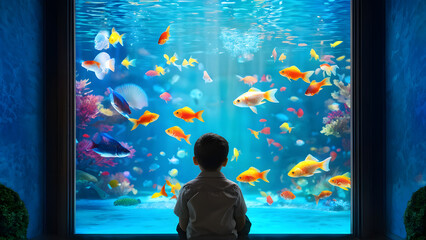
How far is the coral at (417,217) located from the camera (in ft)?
7.68

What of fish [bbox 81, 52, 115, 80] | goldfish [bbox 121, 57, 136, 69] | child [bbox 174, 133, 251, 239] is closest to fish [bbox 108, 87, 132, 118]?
fish [bbox 81, 52, 115, 80]

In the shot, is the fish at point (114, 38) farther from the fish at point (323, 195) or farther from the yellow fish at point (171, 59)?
the fish at point (323, 195)

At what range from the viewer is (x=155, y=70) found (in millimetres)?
4867

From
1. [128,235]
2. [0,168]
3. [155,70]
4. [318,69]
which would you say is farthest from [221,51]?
[0,168]

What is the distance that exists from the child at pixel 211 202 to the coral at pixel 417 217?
1.26 m

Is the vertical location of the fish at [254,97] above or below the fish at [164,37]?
below

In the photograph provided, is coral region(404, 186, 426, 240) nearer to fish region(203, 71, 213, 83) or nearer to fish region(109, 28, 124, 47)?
fish region(203, 71, 213, 83)

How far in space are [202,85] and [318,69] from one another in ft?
5.23

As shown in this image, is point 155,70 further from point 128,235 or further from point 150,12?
point 128,235

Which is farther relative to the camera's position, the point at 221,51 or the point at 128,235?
the point at 221,51

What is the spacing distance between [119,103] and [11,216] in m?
2.01

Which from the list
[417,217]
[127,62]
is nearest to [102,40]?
[127,62]

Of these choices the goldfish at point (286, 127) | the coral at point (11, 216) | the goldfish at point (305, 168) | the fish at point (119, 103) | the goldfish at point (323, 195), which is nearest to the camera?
the coral at point (11, 216)

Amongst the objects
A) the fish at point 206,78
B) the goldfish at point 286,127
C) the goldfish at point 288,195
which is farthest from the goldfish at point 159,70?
the goldfish at point 288,195
